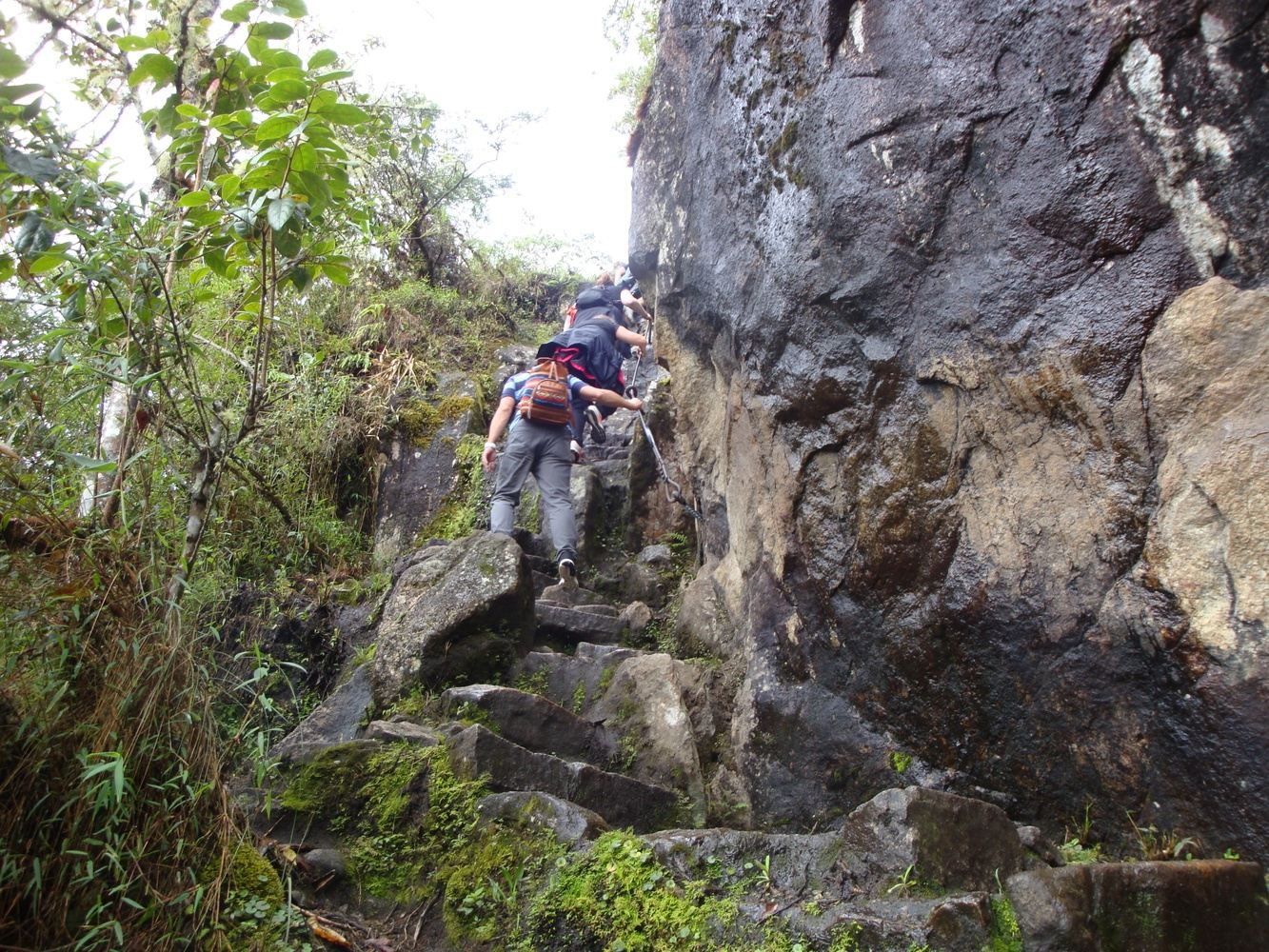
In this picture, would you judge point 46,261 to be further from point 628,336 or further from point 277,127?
point 628,336

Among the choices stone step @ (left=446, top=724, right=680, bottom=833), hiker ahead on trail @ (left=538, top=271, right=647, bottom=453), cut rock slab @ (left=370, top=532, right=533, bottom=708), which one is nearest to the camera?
stone step @ (left=446, top=724, right=680, bottom=833)

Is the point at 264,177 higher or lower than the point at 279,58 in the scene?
lower

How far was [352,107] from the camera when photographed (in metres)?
2.90

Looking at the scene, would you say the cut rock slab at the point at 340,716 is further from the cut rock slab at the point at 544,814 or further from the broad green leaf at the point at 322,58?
the broad green leaf at the point at 322,58

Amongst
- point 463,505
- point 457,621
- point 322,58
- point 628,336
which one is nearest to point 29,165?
point 322,58

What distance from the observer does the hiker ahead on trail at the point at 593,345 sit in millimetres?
7883

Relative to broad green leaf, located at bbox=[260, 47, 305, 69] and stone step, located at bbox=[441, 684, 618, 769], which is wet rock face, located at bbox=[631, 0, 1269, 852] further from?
broad green leaf, located at bbox=[260, 47, 305, 69]

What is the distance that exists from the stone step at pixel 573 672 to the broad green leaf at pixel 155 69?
3.93 metres

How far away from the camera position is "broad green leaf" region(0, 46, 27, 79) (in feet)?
8.98

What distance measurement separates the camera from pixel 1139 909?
107 inches

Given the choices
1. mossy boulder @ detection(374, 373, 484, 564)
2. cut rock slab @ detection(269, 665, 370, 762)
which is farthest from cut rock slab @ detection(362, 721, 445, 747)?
mossy boulder @ detection(374, 373, 484, 564)

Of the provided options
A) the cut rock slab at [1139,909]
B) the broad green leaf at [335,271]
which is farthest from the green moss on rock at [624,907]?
the broad green leaf at [335,271]

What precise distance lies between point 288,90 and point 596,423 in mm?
7534

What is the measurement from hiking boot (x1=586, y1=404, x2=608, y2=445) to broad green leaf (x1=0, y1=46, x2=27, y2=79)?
7160 mm
